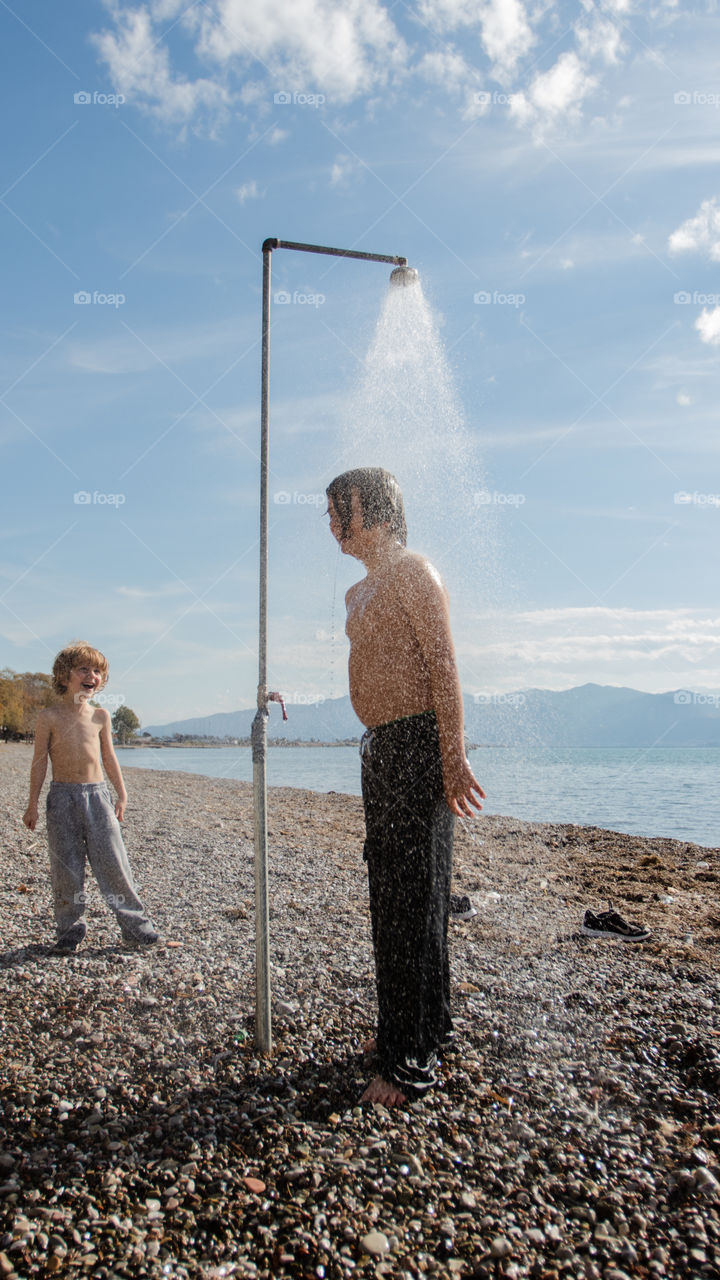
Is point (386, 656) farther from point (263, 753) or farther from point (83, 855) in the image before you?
point (83, 855)

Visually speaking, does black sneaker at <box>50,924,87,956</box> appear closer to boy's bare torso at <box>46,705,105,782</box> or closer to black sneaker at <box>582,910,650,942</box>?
boy's bare torso at <box>46,705,105,782</box>

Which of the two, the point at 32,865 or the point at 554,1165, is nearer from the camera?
the point at 554,1165

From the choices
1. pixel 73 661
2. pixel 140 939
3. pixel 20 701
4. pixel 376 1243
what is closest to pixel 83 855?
pixel 140 939

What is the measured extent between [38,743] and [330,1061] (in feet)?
10.8

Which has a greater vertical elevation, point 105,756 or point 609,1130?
point 105,756

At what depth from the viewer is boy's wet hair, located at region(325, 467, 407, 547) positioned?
136 inches

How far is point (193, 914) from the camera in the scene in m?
6.54

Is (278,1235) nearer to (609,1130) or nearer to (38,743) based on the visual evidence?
(609,1130)

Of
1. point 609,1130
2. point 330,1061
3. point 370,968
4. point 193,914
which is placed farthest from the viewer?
point 193,914

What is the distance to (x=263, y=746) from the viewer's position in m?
3.33

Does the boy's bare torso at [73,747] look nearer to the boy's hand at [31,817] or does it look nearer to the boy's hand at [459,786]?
the boy's hand at [31,817]

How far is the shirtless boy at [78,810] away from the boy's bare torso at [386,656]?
271 centimetres

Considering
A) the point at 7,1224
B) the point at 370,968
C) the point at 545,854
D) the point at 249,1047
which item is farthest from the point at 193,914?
the point at 545,854

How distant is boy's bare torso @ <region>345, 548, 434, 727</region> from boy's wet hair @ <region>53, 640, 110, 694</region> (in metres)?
2.87
